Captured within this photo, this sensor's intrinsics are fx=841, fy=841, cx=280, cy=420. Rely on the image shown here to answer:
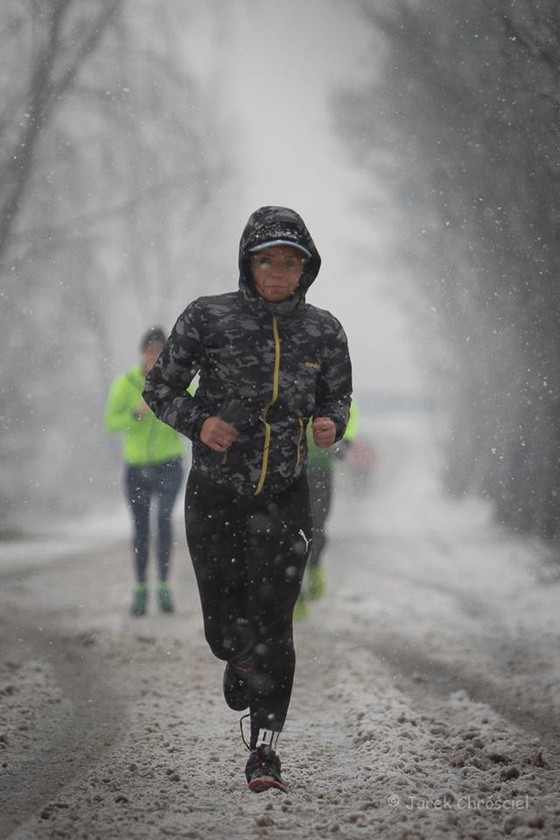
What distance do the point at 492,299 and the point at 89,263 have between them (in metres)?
9.92

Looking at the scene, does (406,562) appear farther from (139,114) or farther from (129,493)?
(139,114)

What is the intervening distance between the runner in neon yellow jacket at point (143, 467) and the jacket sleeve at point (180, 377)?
3.49 meters

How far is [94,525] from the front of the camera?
50.8ft

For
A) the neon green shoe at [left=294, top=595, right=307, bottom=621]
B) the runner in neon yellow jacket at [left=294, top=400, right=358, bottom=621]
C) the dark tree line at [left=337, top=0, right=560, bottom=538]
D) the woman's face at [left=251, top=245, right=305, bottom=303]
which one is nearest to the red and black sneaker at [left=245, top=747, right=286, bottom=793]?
the woman's face at [left=251, top=245, right=305, bottom=303]

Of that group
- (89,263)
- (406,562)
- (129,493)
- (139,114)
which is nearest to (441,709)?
(129,493)

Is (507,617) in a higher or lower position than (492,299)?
lower

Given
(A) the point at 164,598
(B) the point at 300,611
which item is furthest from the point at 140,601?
(B) the point at 300,611

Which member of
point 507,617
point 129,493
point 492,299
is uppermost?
point 492,299

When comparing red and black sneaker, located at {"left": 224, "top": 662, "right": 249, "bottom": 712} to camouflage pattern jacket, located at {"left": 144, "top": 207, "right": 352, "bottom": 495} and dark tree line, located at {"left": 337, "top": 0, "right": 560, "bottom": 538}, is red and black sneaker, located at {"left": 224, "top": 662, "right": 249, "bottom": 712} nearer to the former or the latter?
camouflage pattern jacket, located at {"left": 144, "top": 207, "right": 352, "bottom": 495}

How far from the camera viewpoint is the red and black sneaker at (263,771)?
3068 mm

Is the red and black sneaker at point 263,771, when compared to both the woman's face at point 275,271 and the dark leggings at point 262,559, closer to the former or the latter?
the dark leggings at point 262,559

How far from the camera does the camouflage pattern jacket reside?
3164 millimetres

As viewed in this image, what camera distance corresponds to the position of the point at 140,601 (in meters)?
6.79

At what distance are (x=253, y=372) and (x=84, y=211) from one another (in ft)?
39.4
